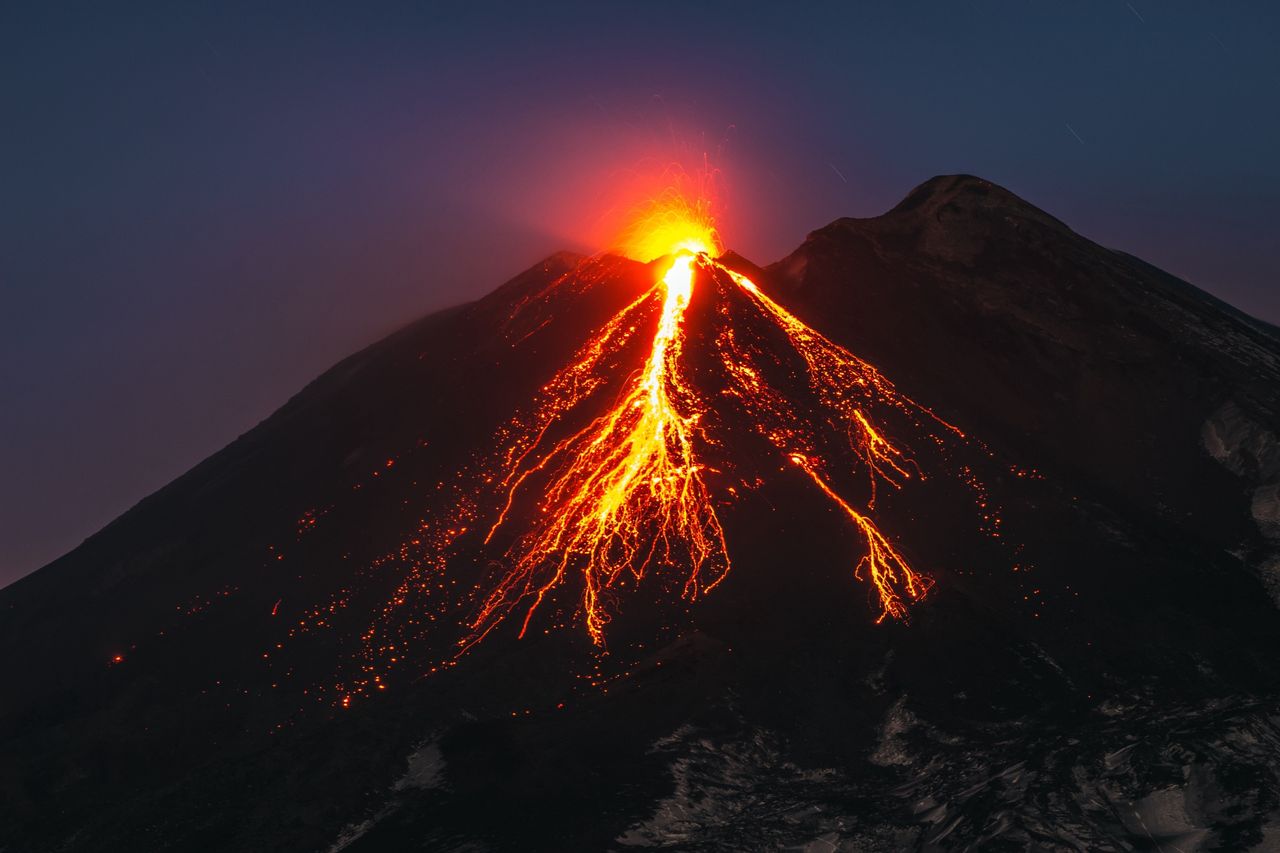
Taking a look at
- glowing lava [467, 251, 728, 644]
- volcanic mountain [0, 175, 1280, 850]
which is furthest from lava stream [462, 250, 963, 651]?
volcanic mountain [0, 175, 1280, 850]

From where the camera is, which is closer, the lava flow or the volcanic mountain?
the volcanic mountain

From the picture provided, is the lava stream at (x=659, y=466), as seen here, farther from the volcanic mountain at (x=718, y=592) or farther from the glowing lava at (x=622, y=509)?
the volcanic mountain at (x=718, y=592)

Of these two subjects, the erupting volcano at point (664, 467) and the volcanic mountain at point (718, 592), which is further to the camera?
the erupting volcano at point (664, 467)

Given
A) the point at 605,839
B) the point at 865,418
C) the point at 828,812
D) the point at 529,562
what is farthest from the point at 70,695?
the point at 865,418

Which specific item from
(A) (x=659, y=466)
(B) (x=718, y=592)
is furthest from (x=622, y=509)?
(B) (x=718, y=592)

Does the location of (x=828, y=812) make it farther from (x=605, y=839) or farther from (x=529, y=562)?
(x=529, y=562)

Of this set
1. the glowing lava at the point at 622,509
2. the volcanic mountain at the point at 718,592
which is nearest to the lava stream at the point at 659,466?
the glowing lava at the point at 622,509

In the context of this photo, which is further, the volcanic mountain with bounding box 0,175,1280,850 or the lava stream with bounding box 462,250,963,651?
the lava stream with bounding box 462,250,963,651

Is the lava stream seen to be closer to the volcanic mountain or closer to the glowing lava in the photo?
the glowing lava
